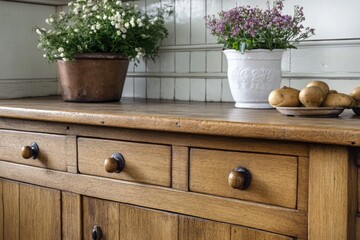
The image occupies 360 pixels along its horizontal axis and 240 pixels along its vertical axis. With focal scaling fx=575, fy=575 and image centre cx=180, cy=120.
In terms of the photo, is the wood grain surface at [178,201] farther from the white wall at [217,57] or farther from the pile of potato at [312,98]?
the white wall at [217,57]

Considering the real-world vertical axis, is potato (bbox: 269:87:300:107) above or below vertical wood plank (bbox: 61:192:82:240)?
above

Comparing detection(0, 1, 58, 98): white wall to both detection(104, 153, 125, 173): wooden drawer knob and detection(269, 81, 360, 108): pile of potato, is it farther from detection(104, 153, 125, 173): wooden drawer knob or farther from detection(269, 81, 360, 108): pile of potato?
detection(269, 81, 360, 108): pile of potato

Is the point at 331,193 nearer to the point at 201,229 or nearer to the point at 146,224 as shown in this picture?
the point at 201,229

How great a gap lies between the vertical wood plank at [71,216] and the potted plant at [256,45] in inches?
19.7

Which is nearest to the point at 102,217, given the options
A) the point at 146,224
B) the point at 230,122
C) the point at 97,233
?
the point at 97,233

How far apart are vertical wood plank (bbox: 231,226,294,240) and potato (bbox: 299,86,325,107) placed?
11.3 inches

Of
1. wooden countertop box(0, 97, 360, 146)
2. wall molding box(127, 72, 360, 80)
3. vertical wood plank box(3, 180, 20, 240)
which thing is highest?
wall molding box(127, 72, 360, 80)

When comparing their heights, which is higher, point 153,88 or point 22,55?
point 22,55

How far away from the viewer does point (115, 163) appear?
52.6 inches

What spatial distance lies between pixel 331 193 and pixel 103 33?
97 cm

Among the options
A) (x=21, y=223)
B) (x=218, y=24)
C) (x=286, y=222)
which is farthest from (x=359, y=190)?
(x=21, y=223)

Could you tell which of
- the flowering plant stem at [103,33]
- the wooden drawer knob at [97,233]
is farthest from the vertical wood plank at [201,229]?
the flowering plant stem at [103,33]

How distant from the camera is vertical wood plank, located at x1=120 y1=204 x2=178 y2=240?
1.28 metres

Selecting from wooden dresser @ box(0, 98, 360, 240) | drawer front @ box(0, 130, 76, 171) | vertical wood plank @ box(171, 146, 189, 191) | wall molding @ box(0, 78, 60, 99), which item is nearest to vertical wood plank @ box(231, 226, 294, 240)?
wooden dresser @ box(0, 98, 360, 240)
